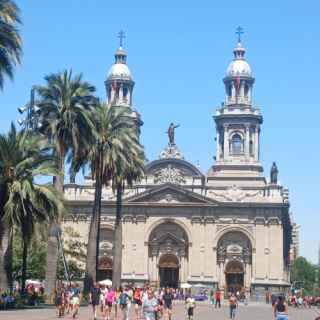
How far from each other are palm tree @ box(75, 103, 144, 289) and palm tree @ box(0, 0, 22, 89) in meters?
17.0

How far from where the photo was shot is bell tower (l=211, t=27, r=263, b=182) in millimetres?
98938

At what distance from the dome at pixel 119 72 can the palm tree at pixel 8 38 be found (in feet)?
223

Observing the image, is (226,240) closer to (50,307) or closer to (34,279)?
(34,279)

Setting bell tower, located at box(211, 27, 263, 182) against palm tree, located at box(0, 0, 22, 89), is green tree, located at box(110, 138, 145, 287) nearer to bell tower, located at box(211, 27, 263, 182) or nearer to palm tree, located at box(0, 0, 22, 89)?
palm tree, located at box(0, 0, 22, 89)

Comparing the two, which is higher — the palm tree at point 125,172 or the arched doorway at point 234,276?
the palm tree at point 125,172

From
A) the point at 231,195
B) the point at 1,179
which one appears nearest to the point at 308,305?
the point at 231,195

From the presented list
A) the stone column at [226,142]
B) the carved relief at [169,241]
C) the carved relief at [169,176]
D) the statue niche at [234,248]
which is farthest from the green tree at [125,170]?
the stone column at [226,142]

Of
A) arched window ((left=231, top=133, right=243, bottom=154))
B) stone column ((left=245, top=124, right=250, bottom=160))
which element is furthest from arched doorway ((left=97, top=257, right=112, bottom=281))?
stone column ((left=245, top=124, right=250, bottom=160))

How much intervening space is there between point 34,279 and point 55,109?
30.9m

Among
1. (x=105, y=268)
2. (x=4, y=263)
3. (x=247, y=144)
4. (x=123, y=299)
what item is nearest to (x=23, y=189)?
(x=4, y=263)

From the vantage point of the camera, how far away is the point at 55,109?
49406 mm

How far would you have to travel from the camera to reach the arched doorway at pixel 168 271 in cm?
9681

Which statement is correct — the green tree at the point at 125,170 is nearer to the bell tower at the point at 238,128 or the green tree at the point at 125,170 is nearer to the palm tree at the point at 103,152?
the palm tree at the point at 103,152

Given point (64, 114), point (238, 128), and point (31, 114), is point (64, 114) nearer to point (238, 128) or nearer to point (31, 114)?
point (31, 114)
